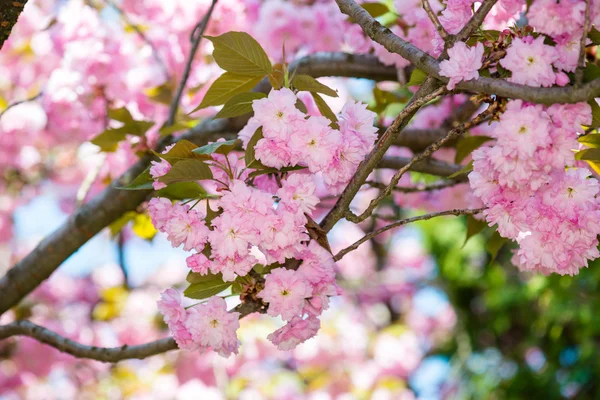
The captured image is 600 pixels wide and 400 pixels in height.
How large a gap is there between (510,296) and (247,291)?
3746 millimetres

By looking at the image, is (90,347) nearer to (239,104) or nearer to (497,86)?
(239,104)

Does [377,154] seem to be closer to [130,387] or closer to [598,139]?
[598,139]

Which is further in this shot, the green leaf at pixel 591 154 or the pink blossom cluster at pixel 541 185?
the green leaf at pixel 591 154

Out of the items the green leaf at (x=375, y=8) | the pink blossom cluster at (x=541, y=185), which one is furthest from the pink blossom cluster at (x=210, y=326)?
the green leaf at (x=375, y=8)

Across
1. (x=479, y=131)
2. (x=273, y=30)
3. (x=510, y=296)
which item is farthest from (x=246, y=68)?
(x=510, y=296)

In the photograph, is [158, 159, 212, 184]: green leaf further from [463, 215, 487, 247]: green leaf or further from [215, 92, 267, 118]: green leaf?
[463, 215, 487, 247]: green leaf

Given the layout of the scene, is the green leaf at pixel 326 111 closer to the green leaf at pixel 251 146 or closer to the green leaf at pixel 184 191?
the green leaf at pixel 251 146

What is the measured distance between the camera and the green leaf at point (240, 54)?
0.93m

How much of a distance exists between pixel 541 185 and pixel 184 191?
47cm

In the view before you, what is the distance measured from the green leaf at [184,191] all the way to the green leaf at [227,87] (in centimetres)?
11

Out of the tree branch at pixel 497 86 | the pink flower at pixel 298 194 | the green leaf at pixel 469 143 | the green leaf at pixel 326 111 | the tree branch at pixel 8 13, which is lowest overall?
the green leaf at pixel 469 143

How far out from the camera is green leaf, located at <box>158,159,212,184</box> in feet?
A: 2.94

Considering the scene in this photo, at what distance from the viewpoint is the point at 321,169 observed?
35.1 inches

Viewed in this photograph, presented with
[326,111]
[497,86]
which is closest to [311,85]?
[326,111]
